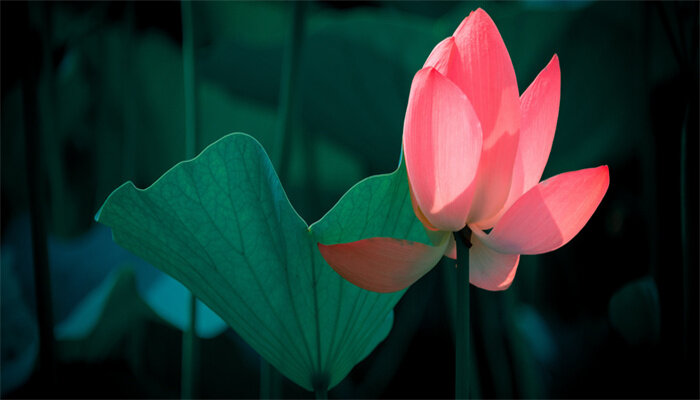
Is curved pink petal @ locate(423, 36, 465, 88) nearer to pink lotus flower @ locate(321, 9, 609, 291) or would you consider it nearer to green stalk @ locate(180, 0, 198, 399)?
pink lotus flower @ locate(321, 9, 609, 291)

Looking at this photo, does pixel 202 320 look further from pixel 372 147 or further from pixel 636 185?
pixel 636 185

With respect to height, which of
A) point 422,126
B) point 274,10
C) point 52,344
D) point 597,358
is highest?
point 274,10

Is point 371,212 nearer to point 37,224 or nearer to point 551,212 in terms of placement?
point 551,212

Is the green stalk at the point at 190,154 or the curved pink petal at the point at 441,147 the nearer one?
the curved pink petal at the point at 441,147

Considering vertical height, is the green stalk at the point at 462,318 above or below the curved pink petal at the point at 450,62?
below

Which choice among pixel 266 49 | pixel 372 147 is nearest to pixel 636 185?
pixel 372 147

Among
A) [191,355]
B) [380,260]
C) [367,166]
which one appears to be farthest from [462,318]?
[367,166]

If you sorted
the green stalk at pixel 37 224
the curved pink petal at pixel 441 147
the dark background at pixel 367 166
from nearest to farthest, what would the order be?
the curved pink petal at pixel 441 147 → the green stalk at pixel 37 224 → the dark background at pixel 367 166

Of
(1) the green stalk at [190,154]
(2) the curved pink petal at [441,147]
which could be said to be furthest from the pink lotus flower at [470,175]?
(1) the green stalk at [190,154]

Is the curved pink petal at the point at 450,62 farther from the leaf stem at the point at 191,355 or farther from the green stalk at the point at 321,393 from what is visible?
the leaf stem at the point at 191,355
